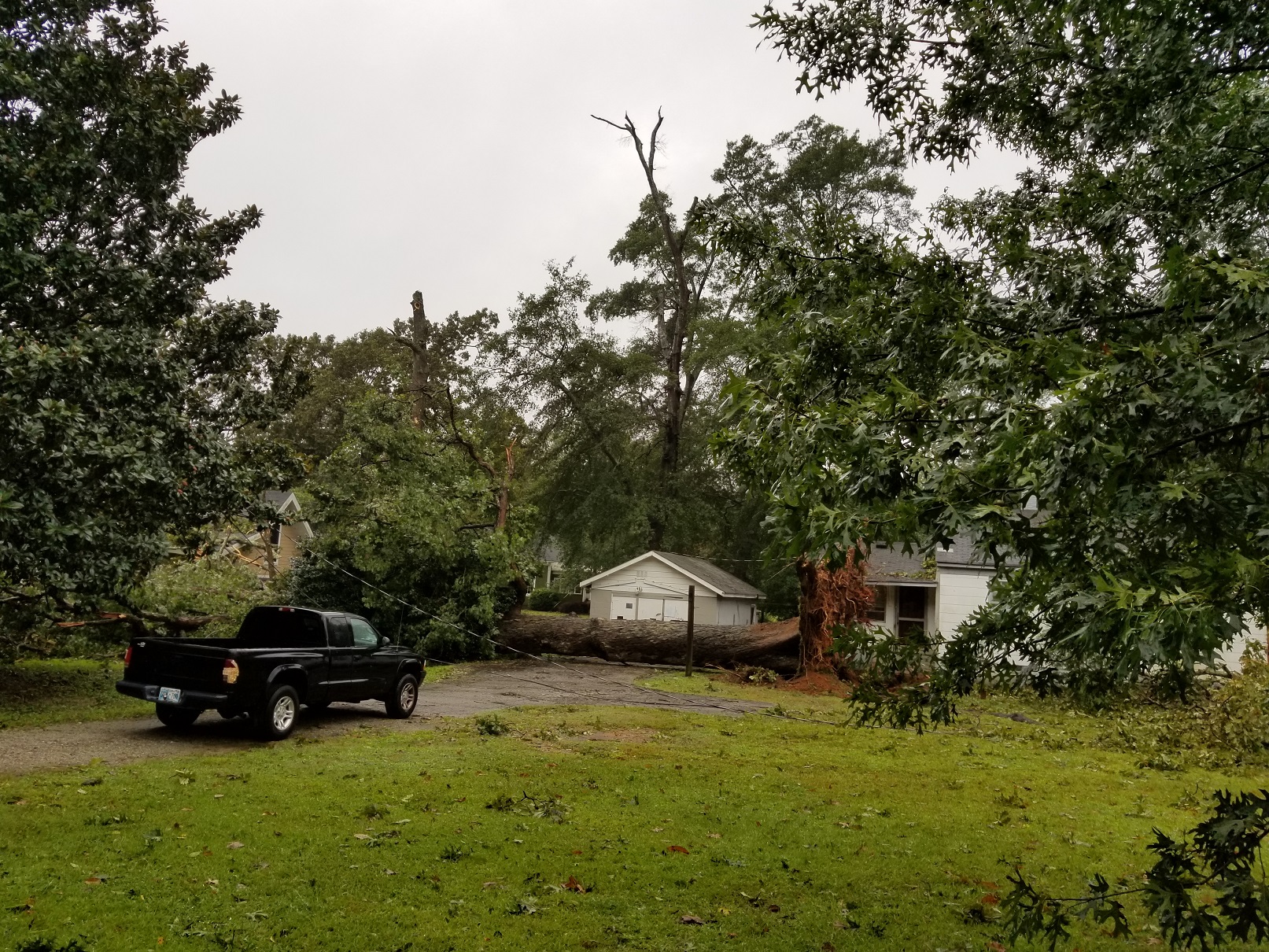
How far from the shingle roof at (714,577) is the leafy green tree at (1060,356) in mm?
25312

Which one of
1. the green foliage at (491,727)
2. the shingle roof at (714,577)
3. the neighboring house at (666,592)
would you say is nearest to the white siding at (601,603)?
the neighboring house at (666,592)

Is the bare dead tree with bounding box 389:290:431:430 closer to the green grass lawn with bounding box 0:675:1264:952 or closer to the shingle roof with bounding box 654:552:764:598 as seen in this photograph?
the shingle roof with bounding box 654:552:764:598

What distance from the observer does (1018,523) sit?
3.21 metres

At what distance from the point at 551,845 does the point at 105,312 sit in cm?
932

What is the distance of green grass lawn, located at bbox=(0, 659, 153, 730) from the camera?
37.8 feet

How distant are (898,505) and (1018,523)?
0.44 m

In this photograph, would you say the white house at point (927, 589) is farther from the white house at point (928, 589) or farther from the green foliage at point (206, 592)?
the green foliage at point (206, 592)

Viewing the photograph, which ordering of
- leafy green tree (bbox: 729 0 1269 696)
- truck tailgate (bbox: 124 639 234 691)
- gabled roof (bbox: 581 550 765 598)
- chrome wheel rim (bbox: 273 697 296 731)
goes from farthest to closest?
1. gabled roof (bbox: 581 550 765 598)
2. chrome wheel rim (bbox: 273 697 296 731)
3. truck tailgate (bbox: 124 639 234 691)
4. leafy green tree (bbox: 729 0 1269 696)

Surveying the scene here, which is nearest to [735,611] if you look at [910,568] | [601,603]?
[601,603]

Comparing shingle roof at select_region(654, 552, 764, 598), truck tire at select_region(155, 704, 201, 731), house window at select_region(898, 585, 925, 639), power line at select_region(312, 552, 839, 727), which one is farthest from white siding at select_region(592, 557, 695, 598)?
truck tire at select_region(155, 704, 201, 731)

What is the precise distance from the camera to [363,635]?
41.7ft

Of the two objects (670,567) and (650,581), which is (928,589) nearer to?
(670,567)

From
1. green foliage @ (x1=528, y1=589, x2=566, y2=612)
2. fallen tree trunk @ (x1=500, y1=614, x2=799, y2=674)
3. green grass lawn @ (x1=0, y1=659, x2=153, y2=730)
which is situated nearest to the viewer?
green grass lawn @ (x1=0, y1=659, x2=153, y2=730)

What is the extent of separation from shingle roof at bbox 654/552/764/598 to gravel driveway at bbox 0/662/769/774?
29.1 ft
